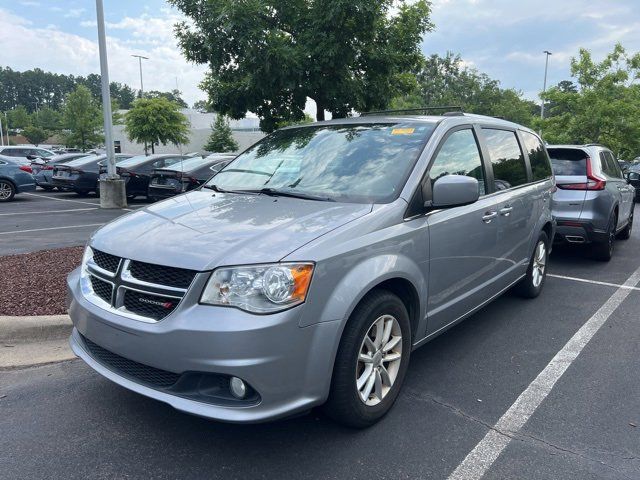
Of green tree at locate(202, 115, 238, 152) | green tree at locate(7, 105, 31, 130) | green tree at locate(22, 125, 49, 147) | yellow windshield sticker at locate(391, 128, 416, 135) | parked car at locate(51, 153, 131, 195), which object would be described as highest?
green tree at locate(7, 105, 31, 130)

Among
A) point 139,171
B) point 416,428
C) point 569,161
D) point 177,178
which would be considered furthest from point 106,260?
point 139,171

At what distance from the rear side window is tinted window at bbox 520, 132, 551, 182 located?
1.70 m

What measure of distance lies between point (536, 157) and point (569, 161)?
2285mm

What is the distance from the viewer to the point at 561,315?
5141mm

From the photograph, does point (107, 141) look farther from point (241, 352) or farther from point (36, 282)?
point (241, 352)

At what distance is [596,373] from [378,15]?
17.4 feet

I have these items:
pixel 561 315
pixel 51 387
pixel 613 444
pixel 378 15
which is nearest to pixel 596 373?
pixel 613 444

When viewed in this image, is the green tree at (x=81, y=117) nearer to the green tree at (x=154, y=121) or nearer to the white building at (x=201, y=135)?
the white building at (x=201, y=135)

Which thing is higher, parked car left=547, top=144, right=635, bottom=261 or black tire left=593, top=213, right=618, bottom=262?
parked car left=547, top=144, right=635, bottom=261

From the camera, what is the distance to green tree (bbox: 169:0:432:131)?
6770 millimetres

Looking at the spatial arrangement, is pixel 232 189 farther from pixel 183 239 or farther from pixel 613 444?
pixel 613 444

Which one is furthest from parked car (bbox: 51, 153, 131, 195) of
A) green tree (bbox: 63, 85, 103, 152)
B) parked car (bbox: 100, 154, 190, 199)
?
green tree (bbox: 63, 85, 103, 152)

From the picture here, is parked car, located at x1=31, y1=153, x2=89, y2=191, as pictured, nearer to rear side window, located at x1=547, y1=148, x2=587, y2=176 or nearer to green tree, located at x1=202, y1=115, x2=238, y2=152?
rear side window, located at x1=547, y1=148, x2=587, y2=176

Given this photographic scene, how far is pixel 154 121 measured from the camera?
101ft
